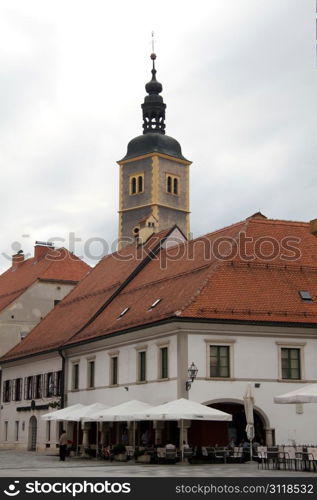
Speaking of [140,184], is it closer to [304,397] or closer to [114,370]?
[114,370]

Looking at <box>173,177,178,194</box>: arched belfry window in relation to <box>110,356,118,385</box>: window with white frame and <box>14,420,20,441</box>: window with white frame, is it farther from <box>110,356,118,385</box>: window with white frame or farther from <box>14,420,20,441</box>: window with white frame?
<box>110,356,118,385</box>: window with white frame

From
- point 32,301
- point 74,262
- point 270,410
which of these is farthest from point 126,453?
point 74,262

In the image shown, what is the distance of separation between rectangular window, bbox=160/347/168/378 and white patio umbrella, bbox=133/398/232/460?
4.45 m

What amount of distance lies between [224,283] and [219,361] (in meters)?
3.65

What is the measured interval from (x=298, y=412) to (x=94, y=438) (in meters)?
11.6

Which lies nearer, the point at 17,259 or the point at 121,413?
the point at 121,413

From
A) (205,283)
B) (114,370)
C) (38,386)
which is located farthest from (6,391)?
(205,283)

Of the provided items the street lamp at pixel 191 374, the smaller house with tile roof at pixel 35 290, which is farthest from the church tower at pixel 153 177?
the street lamp at pixel 191 374

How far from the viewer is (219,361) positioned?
38.5m

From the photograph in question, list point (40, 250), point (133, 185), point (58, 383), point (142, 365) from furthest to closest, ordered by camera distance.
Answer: point (133, 185) → point (40, 250) → point (58, 383) → point (142, 365)

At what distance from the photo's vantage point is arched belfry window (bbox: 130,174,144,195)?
101250mm

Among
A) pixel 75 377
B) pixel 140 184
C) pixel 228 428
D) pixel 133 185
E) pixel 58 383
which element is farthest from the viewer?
pixel 133 185

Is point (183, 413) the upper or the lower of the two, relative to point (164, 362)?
lower
